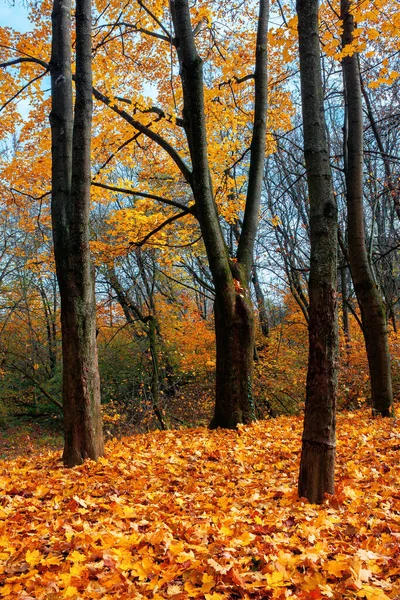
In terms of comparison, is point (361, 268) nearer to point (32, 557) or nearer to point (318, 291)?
point (318, 291)

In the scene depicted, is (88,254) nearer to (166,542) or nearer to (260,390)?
(166,542)

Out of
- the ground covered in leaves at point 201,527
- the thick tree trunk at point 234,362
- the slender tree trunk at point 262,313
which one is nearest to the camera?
the ground covered in leaves at point 201,527

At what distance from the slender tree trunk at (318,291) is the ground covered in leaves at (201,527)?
33cm

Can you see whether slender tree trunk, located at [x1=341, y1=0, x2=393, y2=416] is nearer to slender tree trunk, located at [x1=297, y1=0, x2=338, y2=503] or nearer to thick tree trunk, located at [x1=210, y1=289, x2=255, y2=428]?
thick tree trunk, located at [x1=210, y1=289, x2=255, y2=428]

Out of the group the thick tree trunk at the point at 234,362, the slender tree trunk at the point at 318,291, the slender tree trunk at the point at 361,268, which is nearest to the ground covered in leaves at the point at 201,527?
the slender tree trunk at the point at 318,291

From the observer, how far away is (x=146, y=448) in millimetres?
5578

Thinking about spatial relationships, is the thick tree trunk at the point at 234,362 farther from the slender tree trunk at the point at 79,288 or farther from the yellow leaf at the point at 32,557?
the yellow leaf at the point at 32,557

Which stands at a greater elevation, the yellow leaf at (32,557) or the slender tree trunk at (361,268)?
the slender tree trunk at (361,268)

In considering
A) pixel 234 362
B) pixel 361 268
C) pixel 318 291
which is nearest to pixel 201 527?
pixel 318 291

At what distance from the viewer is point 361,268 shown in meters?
6.43

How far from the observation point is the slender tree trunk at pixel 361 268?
6.37 meters

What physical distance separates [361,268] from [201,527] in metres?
4.78

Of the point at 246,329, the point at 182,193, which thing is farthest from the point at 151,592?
the point at 182,193

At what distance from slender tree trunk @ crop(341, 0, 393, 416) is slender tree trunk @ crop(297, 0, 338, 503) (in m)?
3.42
